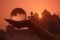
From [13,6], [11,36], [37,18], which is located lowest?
[11,36]

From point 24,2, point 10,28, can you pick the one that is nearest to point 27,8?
point 24,2

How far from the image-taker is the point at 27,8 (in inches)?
48.6

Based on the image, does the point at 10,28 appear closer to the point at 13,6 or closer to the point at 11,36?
the point at 11,36

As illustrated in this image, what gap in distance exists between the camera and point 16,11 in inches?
43.4

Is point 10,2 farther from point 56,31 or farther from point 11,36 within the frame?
point 56,31

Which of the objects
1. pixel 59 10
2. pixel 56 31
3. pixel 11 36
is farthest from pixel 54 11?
pixel 11 36

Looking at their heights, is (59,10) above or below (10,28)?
above

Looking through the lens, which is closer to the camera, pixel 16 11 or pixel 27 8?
pixel 16 11

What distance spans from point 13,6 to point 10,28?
0.92 feet

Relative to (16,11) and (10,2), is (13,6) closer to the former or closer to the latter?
(10,2)

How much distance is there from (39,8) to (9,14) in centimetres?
28

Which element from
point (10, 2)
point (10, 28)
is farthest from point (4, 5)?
point (10, 28)

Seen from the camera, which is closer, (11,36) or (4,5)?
(11,36)

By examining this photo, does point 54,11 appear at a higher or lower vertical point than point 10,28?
higher
